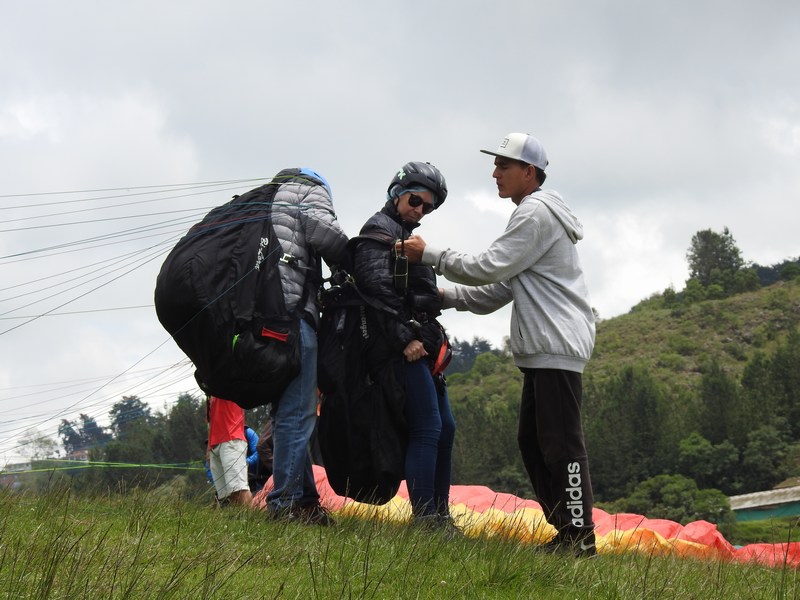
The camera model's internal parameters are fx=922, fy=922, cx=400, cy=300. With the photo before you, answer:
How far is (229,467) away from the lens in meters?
6.34

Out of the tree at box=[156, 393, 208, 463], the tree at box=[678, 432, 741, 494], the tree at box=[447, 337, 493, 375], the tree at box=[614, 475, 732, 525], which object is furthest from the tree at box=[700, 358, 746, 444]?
the tree at box=[447, 337, 493, 375]

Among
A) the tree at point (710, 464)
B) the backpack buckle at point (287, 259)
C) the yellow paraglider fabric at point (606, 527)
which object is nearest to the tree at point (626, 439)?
the tree at point (710, 464)

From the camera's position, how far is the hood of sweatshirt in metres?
4.68

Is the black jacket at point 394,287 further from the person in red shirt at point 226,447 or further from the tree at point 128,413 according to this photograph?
the person in red shirt at point 226,447

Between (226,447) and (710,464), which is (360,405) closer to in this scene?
(226,447)

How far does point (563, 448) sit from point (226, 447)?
288 cm

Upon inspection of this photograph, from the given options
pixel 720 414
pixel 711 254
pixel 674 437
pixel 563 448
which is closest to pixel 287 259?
pixel 563 448

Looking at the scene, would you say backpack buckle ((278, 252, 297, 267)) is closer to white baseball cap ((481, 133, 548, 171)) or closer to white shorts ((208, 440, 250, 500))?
white baseball cap ((481, 133, 548, 171))

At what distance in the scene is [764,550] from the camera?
614cm

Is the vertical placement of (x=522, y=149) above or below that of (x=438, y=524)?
Result: above

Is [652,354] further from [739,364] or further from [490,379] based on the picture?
[490,379]

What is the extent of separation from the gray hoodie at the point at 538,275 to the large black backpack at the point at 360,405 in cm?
49

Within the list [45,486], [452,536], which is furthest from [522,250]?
[45,486]

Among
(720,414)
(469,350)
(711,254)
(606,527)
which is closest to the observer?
(606,527)
